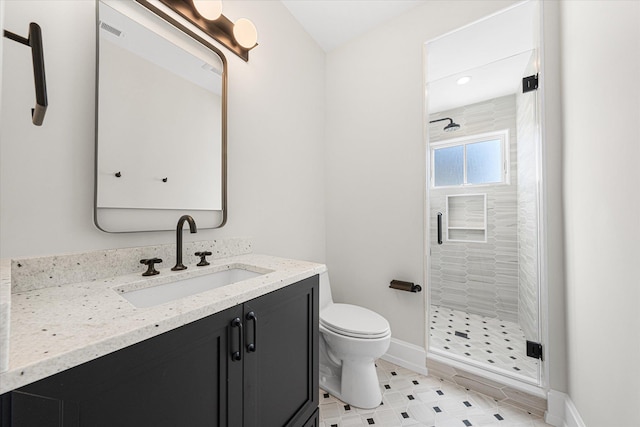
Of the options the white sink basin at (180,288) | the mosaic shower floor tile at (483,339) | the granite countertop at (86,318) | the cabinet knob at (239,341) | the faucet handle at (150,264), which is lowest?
the mosaic shower floor tile at (483,339)

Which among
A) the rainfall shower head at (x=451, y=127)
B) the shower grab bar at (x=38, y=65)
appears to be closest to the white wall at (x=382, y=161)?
the rainfall shower head at (x=451, y=127)

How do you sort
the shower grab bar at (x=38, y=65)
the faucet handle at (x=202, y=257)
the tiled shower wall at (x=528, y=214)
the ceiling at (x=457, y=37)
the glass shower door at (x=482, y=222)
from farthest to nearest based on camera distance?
the glass shower door at (x=482, y=222) → the ceiling at (x=457, y=37) → the tiled shower wall at (x=528, y=214) → the faucet handle at (x=202, y=257) → the shower grab bar at (x=38, y=65)

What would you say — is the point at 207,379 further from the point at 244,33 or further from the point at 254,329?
the point at 244,33

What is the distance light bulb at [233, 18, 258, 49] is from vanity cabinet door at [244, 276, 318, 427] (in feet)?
4.44

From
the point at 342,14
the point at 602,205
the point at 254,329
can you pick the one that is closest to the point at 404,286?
the point at 602,205

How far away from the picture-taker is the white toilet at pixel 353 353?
56.7 inches

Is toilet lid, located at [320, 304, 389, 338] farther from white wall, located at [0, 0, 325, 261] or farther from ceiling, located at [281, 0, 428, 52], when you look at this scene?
ceiling, located at [281, 0, 428, 52]

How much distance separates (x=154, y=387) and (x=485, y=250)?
290cm

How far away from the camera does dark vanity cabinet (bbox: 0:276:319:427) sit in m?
0.46

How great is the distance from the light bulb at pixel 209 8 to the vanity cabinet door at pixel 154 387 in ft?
4.60

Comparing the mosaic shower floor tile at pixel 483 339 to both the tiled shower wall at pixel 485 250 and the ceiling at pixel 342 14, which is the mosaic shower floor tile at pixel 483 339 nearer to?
the tiled shower wall at pixel 485 250

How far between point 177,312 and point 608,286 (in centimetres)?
150

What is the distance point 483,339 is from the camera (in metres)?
2.18

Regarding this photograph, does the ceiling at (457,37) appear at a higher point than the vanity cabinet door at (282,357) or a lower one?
higher
